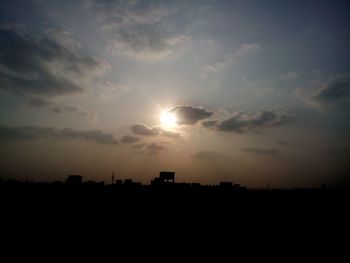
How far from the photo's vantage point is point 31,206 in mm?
25547

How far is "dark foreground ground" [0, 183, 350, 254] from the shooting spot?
21484 millimetres

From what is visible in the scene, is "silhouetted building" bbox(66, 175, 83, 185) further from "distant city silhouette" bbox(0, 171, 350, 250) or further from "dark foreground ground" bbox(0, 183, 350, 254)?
"dark foreground ground" bbox(0, 183, 350, 254)

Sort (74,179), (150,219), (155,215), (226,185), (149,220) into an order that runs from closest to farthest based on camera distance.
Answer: (149,220), (150,219), (155,215), (74,179), (226,185)

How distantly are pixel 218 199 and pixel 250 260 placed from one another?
20.6m

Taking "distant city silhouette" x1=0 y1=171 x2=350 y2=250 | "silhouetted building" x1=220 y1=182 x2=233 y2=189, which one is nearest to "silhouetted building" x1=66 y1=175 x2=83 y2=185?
"distant city silhouette" x1=0 y1=171 x2=350 y2=250

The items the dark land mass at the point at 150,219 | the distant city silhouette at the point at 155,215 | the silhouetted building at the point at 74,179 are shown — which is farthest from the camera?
the silhouetted building at the point at 74,179

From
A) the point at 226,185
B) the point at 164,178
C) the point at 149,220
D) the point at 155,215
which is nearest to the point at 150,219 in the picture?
the point at 149,220

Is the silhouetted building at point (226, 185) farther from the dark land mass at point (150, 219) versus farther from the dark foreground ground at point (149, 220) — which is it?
the dark foreground ground at point (149, 220)

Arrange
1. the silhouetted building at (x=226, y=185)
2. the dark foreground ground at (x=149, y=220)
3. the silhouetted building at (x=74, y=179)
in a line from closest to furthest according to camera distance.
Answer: the dark foreground ground at (x=149, y=220) < the silhouetted building at (x=74, y=179) < the silhouetted building at (x=226, y=185)

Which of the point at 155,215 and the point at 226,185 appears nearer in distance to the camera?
the point at 155,215

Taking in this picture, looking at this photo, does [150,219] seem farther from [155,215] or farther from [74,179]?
[74,179]

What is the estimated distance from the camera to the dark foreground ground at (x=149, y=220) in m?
21.5

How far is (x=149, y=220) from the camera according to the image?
28.0 metres

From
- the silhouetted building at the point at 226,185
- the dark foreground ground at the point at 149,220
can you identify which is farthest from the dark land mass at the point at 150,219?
the silhouetted building at the point at 226,185
